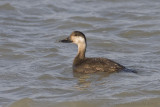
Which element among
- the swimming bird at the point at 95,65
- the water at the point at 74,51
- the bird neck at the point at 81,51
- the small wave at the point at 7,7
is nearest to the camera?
the water at the point at 74,51

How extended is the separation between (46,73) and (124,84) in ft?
5.38

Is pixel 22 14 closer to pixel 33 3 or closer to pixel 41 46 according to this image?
pixel 33 3

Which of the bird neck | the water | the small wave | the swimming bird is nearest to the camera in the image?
the water

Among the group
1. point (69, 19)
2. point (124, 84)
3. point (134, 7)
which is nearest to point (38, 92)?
point (124, 84)

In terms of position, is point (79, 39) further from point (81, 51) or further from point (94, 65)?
point (94, 65)

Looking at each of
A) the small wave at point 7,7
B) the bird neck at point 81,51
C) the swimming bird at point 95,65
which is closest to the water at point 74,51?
the small wave at point 7,7

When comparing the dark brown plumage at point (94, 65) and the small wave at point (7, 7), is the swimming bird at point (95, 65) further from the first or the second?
Answer: the small wave at point (7, 7)

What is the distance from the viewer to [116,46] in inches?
469

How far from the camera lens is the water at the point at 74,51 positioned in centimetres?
831

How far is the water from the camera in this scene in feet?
27.3

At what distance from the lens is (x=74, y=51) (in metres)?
11.7

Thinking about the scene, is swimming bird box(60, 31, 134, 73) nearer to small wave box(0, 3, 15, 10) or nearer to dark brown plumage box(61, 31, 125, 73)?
dark brown plumage box(61, 31, 125, 73)

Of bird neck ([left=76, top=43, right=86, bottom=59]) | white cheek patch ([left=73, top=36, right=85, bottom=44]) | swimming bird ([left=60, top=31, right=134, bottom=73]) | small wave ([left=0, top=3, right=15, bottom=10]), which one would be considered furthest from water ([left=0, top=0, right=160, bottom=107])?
white cheek patch ([left=73, top=36, right=85, bottom=44])

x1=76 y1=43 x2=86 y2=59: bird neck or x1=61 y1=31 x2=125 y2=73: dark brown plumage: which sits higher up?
x1=76 y1=43 x2=86 y2=59: bird neck
